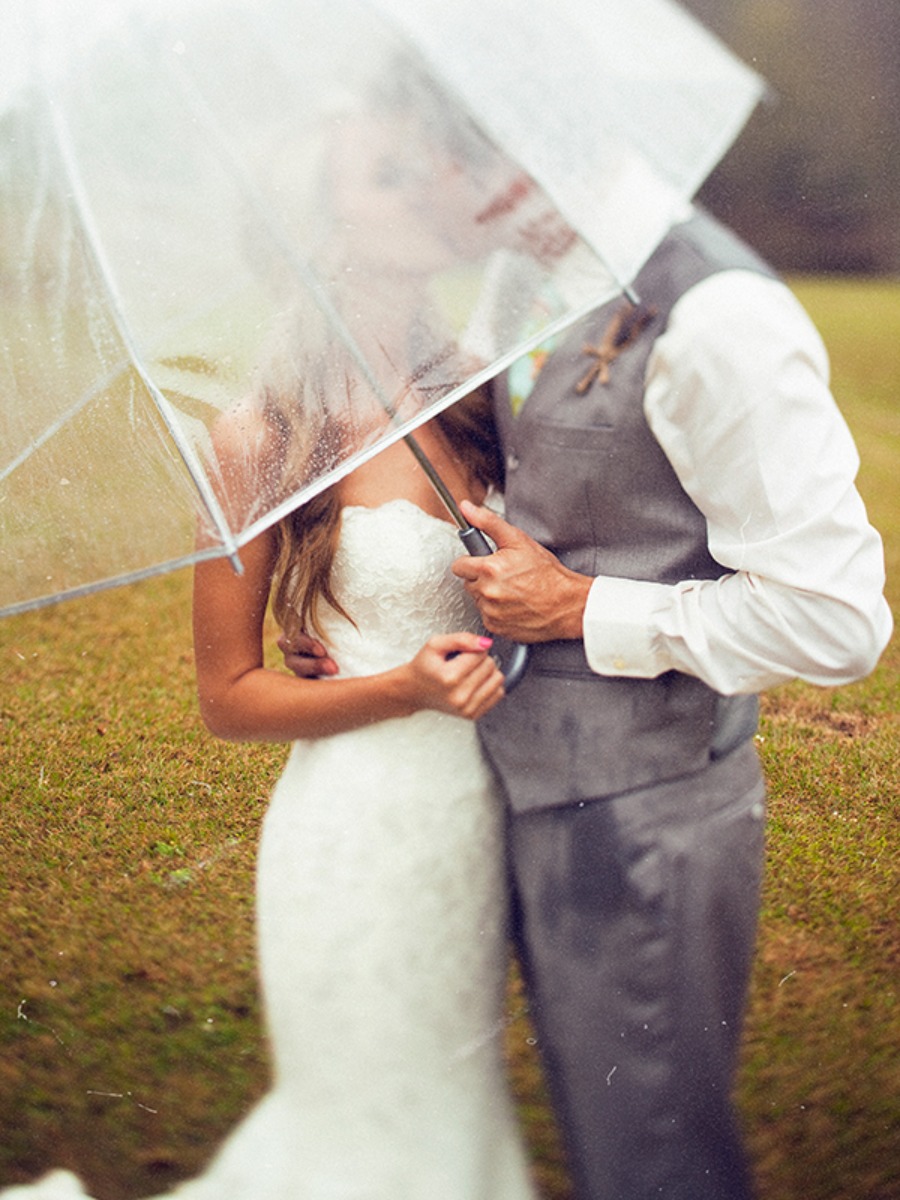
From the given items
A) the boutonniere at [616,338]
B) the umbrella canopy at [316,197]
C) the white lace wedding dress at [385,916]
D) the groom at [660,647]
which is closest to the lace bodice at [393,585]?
the white lace wedding dress at [385,916]

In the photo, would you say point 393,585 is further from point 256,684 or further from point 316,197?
point 316,197

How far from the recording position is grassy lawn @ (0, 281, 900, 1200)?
1.92 m

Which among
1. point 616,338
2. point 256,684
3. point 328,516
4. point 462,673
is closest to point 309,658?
point 256,684

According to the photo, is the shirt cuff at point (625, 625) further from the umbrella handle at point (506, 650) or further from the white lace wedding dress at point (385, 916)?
the white lace wedding dress at point (385, 916)

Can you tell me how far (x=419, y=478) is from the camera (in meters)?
1.79

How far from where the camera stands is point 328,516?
69.6 inches

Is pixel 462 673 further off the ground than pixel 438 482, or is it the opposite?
pixel 438 482

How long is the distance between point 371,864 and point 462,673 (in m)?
0.41

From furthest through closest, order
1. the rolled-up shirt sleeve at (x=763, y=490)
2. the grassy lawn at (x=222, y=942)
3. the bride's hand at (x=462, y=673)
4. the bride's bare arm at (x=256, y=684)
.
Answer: the grassy lawn at (x=222, y=942), the bride's bare arm at (x=256, y=684), the bride's hand at (x=462, y=673), the rolled-up shirt sleeve at (x=763, y=490)

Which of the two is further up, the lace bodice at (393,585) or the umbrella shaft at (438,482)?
the umbrella shaft at (438,482)

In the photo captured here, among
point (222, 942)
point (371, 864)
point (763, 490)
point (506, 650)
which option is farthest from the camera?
point (222, 942)

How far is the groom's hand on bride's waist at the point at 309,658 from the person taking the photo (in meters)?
1.83

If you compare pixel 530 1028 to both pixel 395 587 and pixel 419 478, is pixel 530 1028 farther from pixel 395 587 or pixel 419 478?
pixel 419 478

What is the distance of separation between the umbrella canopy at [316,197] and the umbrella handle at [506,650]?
0.19 meters
